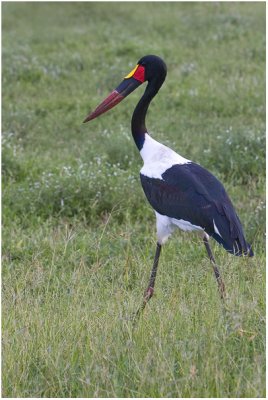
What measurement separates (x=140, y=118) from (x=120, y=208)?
3.60ft

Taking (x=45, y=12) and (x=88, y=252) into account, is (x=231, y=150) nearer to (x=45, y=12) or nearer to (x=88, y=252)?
(x=88, y=252)

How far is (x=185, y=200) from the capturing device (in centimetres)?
443

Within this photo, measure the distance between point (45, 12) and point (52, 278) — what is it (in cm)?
973

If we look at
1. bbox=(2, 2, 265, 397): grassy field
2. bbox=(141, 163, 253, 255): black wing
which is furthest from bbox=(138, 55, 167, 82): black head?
bbox=(2, 2, 265, 397): grassy field

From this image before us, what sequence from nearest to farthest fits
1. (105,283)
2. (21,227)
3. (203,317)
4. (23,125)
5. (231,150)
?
(203,317) → (105,283) → (21,227) → (231,150) → (23,125)

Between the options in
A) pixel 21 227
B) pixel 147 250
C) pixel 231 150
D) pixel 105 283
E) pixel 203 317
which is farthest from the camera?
pixel 231 150

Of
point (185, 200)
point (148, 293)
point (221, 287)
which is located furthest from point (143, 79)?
point (221, 287)

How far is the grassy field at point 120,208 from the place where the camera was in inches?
139

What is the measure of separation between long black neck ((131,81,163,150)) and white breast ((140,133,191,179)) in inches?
1.8

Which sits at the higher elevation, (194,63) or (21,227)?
(194,63)

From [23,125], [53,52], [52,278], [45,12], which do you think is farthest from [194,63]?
[52,278]

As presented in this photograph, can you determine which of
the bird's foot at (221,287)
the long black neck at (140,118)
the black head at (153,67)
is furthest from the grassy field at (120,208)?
the black head at (153,67)

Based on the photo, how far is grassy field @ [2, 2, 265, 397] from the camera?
3.52 metres

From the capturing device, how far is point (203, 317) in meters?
3.74
